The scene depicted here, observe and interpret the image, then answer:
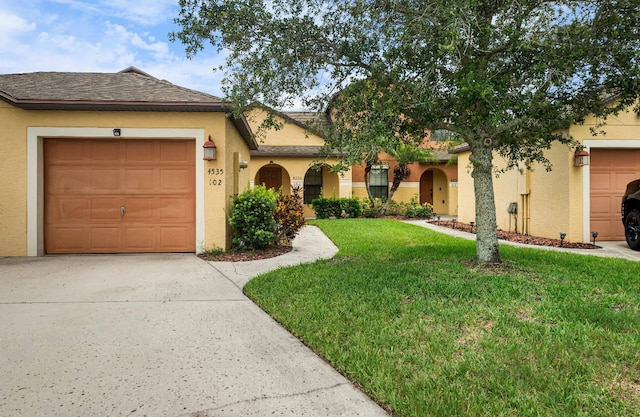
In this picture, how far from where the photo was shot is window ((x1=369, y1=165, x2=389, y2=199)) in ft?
71.3

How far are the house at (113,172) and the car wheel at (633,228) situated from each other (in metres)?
9.61

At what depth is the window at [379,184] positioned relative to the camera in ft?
71.3

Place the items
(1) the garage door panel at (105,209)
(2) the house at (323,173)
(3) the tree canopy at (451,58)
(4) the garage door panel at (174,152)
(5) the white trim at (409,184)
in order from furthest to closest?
(5) the white trim at (409,184), (2) the house at (323,173), (4) the garage door panel at (174,152), (1) the garage door panel at (105,209), (3) the tree canopy at (451,58)

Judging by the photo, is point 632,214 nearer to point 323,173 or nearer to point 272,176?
point 323,173

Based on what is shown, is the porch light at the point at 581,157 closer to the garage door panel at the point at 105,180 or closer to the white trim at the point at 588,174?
the white trim at the point at 588,174

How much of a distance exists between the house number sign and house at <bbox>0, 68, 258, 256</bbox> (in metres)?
0.02

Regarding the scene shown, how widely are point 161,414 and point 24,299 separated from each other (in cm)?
395

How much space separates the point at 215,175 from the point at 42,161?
3851 millimetres

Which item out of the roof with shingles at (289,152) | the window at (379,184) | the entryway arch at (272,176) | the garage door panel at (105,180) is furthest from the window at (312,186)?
the garage door panel at (105,180)

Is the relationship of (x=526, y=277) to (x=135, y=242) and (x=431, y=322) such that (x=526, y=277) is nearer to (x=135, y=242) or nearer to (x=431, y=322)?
(x=431, y=322)

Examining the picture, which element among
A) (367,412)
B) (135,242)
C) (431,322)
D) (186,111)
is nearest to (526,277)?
(431,322)

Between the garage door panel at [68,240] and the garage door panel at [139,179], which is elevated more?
the garage door panel at [139,179]

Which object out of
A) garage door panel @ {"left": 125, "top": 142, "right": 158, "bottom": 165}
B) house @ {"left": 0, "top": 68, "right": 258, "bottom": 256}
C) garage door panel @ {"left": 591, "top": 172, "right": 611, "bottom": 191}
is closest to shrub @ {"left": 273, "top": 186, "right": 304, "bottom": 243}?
house @ {"left": 0, "top": 68, "right": 258, "bottom": 256}

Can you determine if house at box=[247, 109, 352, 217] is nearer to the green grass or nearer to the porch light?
the porch light
